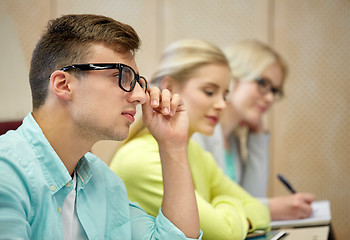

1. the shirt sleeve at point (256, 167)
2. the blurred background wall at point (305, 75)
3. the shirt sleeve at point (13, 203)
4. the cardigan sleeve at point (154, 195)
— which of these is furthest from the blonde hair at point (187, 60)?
the blurred background wall at point (305, 75)

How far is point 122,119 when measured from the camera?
2.64 feet

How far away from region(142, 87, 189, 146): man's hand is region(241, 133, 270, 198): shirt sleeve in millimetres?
1283

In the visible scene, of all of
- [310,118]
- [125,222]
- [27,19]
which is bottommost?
[310,118]

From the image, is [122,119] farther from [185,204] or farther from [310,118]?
[310,118]

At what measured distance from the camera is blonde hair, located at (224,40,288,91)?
7.20ft

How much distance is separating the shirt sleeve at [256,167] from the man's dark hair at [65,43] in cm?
153

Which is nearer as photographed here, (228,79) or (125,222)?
(125,222)

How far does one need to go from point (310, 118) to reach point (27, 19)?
7.60 ft

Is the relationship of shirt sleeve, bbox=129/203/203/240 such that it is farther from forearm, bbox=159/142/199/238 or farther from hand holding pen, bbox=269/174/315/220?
hand holding pen, bbox=269/174/315/220

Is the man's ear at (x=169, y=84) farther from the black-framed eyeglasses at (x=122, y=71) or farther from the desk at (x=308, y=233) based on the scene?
the desk at (x=308, y=233)

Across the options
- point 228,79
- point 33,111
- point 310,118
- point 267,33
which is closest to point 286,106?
point 310,118

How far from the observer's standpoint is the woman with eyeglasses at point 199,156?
104 cm

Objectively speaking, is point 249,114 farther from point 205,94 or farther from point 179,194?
point 179,194

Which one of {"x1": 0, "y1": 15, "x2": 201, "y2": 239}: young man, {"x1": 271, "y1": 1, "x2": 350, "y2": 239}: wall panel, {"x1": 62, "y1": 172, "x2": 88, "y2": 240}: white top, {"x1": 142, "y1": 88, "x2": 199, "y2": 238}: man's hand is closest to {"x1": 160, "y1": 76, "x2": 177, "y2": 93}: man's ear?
{"x1": 142, "y1": 88, "x2": 199, "y2": 238}: man's hand
